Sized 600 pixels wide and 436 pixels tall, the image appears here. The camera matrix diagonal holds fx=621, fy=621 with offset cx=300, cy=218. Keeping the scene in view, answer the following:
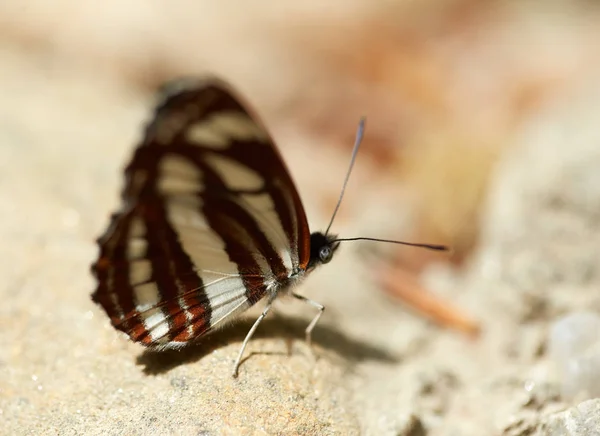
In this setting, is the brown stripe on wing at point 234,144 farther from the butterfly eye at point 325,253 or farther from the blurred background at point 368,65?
the blurred background at point 368,65

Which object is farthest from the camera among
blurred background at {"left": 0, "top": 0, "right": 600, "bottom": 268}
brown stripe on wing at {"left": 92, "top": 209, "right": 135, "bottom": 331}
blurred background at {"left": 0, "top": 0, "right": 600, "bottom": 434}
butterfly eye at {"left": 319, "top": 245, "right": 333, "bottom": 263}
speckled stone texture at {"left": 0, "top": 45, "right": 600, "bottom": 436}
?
blurred background at {"left": 0, "top": 0, "right": 600, "bottom": 268}

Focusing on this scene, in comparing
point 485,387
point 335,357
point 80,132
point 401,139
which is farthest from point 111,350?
point 401,139

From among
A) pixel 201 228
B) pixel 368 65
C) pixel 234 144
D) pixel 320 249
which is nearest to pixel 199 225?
pixel 201 228

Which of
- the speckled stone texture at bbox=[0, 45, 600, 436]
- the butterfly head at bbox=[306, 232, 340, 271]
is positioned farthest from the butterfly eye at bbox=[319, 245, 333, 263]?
the speckled stone texture at bbox=[0, 45, 600, 436]

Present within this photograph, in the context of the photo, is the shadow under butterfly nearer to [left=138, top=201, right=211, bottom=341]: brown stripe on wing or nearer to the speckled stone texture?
[left=138, top=201, right=211, bottom=341]: brown stripe on wing

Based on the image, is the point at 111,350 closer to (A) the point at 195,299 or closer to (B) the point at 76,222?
(A) the point at 195,299
